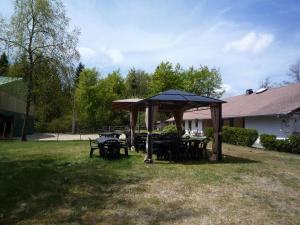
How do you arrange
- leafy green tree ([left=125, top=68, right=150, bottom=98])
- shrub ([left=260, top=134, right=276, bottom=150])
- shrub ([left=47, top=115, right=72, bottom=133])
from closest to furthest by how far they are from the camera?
shrub ([left=260, top=134, right=276, bottom=150]), shrub ([left=47, top=115, right=72, bottom=133]), leafy green tree ([left=125, top=68, right=150, bottom=98])

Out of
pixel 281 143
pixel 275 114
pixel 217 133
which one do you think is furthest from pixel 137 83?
pixel 217 133

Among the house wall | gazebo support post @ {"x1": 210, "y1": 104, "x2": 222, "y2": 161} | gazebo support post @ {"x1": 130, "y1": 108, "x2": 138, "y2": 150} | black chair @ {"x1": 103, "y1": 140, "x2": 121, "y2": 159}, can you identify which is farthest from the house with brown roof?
black chair @ {"x1": 103, "y1": 140, "x2": 121, "y2": 159}

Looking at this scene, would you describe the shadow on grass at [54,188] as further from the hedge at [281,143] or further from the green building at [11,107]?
the green building at [11,107]

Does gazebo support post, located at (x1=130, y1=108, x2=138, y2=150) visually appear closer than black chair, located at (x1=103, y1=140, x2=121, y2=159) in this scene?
No

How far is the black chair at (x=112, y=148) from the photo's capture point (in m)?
12.4

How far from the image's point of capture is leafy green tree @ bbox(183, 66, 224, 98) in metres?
50.2

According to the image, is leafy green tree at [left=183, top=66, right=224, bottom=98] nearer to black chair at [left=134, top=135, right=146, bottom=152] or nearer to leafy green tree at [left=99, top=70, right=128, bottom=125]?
leafy green tree at [left=99, top=70, right=128, bottom=125]

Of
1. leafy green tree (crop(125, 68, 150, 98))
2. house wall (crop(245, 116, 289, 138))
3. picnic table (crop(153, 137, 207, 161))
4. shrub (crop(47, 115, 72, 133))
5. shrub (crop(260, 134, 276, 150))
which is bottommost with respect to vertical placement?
picnic table (crop(153, 137, 207, 161))

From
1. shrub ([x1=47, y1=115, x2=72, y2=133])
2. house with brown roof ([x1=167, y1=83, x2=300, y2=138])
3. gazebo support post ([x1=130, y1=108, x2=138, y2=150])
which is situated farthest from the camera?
shrub ([x1=47, y1=115, x2=72, y2=133])

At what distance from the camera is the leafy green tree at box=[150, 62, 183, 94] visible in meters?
46.4

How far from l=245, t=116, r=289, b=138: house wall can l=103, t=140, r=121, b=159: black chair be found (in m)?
11.9

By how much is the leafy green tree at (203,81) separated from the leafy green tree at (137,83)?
10.6 meters

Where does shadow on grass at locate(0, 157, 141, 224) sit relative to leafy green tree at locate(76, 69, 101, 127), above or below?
below

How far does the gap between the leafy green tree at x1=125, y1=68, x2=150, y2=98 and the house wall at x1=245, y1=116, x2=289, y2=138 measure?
116 feet
